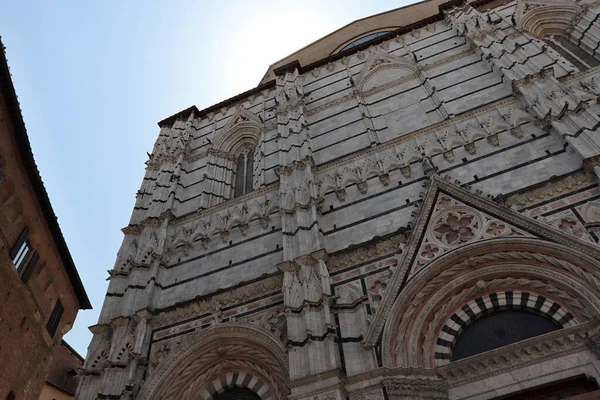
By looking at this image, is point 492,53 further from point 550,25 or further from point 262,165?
point 262,165

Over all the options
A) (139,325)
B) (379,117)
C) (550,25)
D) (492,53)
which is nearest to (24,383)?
(139,325)

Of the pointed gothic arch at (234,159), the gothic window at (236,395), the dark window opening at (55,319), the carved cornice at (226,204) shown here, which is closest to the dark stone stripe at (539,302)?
the gothic window at (236,395)

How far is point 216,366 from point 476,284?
5.67 metres

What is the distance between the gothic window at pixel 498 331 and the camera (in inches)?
314

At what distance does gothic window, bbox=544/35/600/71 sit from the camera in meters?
13.5

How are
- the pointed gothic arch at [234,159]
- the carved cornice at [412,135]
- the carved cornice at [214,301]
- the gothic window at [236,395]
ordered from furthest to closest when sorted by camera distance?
the pointed gothic arch at [234,159]
the carved cornice at [412,135]
the carved cornice at [214,301]
the gothic window at [236,395]

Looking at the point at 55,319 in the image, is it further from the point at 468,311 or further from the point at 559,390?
the point at 559,390

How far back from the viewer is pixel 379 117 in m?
14.6

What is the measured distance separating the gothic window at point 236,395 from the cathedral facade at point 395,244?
74 mm

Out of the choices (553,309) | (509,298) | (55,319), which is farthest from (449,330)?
(55,319)

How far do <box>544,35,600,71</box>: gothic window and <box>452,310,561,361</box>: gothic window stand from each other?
8.60m

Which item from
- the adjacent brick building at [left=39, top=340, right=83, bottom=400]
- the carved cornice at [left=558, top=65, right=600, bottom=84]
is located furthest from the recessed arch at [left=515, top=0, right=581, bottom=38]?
the adjacent brick building at [left=39, top=340, right=83, bottom=400]

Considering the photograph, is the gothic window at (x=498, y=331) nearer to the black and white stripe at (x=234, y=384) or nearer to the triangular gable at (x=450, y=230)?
the triangular gable at (x=450, y=230)

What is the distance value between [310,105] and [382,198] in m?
6.61
